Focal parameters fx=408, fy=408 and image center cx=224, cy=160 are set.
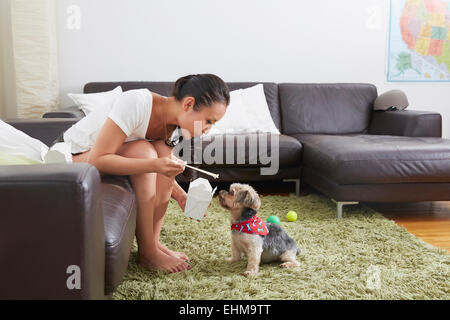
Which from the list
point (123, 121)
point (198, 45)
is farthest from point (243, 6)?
point (123, 121)

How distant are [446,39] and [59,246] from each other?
411 centimetres

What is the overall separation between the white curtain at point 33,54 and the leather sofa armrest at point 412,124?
106 inches

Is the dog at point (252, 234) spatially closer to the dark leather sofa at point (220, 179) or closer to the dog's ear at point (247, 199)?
the dog's ear at point (247, 199)

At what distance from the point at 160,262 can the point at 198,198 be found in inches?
13.5

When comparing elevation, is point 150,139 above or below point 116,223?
above

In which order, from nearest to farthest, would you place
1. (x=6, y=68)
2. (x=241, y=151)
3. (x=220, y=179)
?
(x=241, y=151)
(x=220, y=179)
(x=6, y=68)

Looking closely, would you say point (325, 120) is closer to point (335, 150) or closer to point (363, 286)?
point (335, 150)

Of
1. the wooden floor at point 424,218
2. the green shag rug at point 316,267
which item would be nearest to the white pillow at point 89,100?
the green shag rug at point 316,267

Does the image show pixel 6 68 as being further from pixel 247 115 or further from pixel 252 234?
pixel 252 234

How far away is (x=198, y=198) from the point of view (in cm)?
148

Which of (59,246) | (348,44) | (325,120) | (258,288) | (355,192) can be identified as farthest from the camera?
(348,44)

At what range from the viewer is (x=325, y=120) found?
3484 millimetres

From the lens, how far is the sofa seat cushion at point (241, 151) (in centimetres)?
277

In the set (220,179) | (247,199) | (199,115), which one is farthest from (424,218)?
(199,115)
